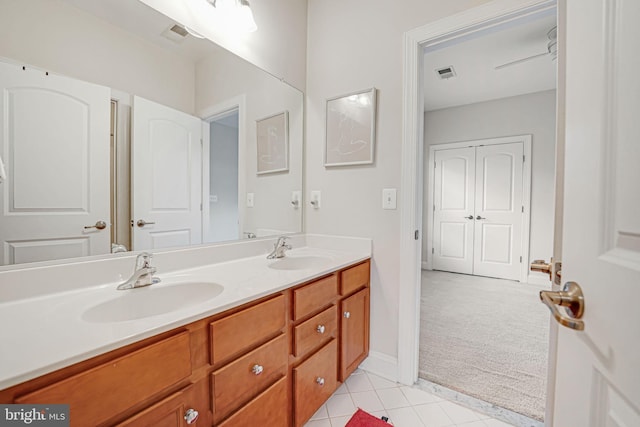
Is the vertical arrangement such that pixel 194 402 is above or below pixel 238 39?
below

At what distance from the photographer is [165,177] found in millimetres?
1290

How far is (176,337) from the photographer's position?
2.35ft

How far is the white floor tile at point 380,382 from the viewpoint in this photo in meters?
1.61

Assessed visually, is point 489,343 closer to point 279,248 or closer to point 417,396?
point 417,396

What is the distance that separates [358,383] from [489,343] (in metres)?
1.21

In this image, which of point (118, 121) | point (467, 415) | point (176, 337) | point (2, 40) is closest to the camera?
point (176, 337)

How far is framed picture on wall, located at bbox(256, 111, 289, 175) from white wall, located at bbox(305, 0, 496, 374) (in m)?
0.20

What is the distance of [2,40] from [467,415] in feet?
7.91

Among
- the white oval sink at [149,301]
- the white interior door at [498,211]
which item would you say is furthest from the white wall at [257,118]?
the white interior door at [498,211]

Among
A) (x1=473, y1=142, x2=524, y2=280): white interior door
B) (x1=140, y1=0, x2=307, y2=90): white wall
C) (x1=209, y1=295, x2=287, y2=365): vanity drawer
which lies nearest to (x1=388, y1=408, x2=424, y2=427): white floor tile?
(x1=209, y1=295, x2=287, y2=365): vanity drawer

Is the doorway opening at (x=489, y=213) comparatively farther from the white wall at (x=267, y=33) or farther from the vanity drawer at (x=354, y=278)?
the white wall at (x=267, y=33)

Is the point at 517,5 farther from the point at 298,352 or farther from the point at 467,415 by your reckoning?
the point at 467,415

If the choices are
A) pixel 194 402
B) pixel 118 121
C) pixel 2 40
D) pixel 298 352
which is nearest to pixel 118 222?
pixel 118 121

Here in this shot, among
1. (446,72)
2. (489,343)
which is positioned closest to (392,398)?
(489,343)
